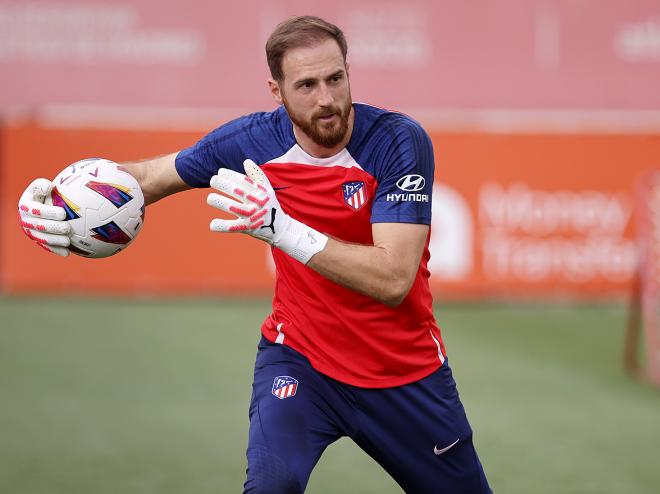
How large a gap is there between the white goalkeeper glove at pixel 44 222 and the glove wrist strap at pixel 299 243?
3.19 ft

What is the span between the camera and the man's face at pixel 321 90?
4.75m

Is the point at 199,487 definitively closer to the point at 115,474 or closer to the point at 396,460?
the point at 115,474

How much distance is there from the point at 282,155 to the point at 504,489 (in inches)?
118

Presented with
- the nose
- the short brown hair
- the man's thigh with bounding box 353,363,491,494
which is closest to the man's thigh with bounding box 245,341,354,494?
the man's thigh with bounding box 353,363,491,494

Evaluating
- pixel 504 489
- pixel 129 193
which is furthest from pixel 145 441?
pixel 129 193

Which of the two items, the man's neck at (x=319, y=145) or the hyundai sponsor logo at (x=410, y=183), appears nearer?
the hyundai sponsor logo at (x=410, y=183)

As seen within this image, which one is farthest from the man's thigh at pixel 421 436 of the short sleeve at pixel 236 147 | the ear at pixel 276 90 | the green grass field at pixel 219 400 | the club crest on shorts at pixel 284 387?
the green grass field at pixel 219 400

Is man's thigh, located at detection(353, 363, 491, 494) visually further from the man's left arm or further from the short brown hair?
the short brown hair

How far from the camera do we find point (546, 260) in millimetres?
13922

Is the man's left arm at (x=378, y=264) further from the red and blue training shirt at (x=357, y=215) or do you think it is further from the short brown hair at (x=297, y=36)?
the short brown hair at (x=297, y=36)

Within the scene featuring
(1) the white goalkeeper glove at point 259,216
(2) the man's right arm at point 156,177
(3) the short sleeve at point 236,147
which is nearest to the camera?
(1) the white goalkeeper glove at point 259,216

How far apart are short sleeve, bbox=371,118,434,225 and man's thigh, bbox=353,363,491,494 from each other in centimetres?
74

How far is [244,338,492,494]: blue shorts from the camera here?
4.86 meters

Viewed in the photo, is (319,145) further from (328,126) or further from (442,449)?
(442,449)
